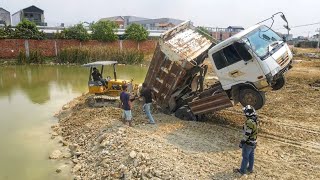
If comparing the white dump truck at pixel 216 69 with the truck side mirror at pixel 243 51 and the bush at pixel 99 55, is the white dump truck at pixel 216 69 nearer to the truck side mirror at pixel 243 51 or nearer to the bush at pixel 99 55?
the truck side mirror at pixel 243 51

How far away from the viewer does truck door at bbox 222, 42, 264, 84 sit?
34.4 ft

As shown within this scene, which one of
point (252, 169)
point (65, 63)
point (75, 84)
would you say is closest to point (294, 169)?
point (252, 169)

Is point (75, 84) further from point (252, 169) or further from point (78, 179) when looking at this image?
point (252, 169)

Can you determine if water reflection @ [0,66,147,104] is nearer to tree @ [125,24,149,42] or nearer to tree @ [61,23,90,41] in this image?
tree @ [61,23,90,41]

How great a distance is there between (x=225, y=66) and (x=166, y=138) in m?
2.97

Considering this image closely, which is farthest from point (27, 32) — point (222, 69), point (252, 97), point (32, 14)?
point (252, 97)

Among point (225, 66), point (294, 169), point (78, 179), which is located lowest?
point (78, 179)

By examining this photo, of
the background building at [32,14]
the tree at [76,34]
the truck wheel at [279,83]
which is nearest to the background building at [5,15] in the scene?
the background building at [32,14]

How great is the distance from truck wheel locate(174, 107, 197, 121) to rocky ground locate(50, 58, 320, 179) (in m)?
0.26

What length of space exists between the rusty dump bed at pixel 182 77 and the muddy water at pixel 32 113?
427 cm

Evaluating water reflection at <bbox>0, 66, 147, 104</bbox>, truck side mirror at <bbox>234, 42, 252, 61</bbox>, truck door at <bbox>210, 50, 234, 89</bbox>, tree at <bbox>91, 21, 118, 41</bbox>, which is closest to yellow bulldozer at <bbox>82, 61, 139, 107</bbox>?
water reflection at <bbox>0, 66, 147, 104</bbox>

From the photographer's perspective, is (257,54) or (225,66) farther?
(225,66)

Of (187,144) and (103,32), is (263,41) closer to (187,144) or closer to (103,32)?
(187,144)

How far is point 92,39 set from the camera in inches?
1635
